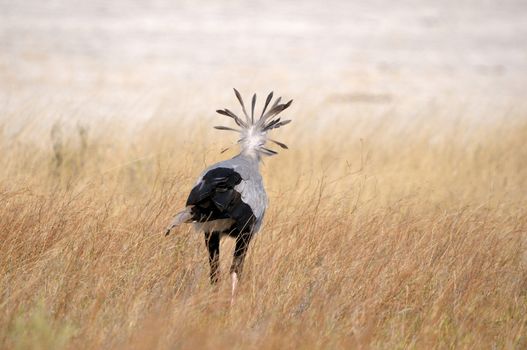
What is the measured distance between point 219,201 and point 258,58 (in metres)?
10.9

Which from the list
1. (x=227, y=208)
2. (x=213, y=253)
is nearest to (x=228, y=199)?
(x=227, y=208)

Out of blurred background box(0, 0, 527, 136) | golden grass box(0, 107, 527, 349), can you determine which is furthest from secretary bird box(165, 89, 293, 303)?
blurred background box(0, 0, 527, 136)

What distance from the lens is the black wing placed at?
454 cm

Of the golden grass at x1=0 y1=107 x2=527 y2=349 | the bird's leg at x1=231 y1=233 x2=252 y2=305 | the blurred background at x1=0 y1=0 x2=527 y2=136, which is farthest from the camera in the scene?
the blurred background at x1=0 y1=0 x2=527 y2=136

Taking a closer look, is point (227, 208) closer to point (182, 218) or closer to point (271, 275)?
point (182, 218)

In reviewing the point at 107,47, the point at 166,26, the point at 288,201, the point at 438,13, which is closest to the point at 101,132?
the point at 288,201

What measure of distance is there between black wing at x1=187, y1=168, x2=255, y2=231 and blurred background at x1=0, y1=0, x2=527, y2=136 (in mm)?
3998

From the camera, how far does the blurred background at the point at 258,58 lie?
1150cm

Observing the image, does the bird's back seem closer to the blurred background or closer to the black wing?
the black wing

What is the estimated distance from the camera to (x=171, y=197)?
5480 millimetres

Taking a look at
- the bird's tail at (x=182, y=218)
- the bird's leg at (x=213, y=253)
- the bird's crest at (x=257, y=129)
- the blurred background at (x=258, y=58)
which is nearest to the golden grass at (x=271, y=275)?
the bird's leg at (x=213, y=253)

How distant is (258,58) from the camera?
1520 centimetres

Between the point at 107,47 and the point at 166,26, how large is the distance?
96.8 inches

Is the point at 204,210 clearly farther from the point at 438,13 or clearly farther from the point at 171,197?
the point at 438,13
